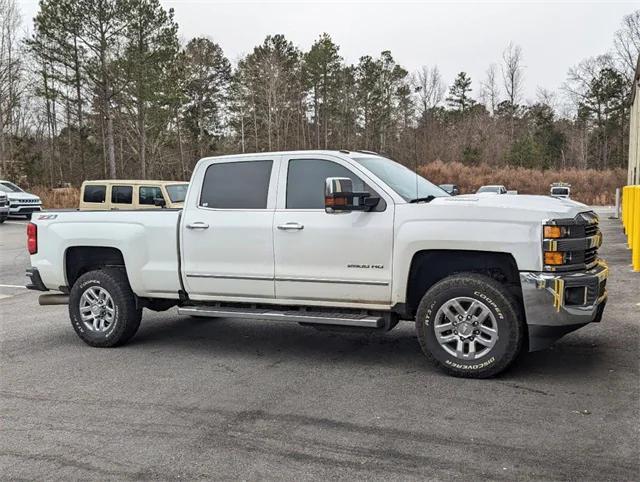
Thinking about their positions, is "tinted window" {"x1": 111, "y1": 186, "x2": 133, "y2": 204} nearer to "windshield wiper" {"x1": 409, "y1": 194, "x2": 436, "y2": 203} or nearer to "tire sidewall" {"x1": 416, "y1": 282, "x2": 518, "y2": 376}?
"windshield wiper" {"x1": 409, "y1": 194, "x2": 436, "y2": 203}

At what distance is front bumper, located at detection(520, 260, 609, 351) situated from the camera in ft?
16.5

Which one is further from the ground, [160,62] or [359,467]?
[160,62]

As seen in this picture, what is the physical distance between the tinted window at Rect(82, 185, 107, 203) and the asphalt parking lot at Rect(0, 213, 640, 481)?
1130cm

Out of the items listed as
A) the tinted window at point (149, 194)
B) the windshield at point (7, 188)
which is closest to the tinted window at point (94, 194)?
the tinted window at point (149, 194)

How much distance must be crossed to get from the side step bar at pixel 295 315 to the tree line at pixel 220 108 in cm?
3475

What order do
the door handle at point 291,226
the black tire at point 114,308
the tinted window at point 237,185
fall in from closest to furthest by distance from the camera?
the door handle at point 291,226 → the tinted window at point 237,185 → the black tire at point 114,308

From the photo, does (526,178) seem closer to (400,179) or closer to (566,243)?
(400,179)

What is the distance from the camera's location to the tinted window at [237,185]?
20.6ft

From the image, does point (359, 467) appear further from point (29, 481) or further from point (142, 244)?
point (142, 244)

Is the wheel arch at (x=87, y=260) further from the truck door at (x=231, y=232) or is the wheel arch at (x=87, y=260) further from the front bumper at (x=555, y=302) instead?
the front bumper at (x=555, y=302)

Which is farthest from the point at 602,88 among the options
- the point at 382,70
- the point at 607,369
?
the point at 607,369

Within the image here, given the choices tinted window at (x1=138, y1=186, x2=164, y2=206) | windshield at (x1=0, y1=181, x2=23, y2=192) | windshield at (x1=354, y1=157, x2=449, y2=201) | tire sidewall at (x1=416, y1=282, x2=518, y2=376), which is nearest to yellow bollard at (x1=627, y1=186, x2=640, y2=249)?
windshield at (x1=354, y1=157, x2=449, y2=201)

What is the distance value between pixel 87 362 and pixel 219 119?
50.6 metres

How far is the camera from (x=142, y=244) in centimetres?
660
